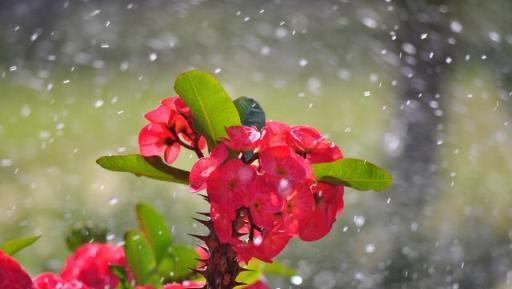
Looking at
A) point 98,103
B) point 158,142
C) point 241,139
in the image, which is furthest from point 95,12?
point 241,139

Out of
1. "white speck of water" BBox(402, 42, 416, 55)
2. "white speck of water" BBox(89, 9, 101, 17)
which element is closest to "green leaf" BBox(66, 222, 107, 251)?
"white speck of water" BBox(402, 42, 416, 55)

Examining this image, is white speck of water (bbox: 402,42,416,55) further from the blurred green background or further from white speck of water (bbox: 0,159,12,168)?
white speck of water (bbox: 0,159,12,168)

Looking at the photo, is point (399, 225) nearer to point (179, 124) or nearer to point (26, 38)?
point (26, 38)

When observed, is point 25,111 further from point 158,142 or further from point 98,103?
point 158,142

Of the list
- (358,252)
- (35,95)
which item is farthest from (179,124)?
(35,95)

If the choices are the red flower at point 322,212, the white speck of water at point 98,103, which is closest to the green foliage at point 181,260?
the red flower at point 322,212

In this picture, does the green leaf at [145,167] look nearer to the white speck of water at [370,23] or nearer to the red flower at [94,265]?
the red flower at [94,265]
